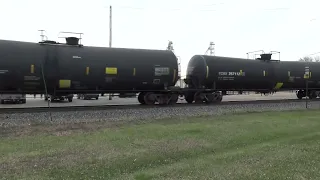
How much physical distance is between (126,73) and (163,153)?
39.5 feet

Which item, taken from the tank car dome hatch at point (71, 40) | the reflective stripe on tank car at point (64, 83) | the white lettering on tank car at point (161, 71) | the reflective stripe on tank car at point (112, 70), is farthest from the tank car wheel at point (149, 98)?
the tank car dome hatch at point (71, 40)

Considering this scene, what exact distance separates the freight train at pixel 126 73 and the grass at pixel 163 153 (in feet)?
22.9

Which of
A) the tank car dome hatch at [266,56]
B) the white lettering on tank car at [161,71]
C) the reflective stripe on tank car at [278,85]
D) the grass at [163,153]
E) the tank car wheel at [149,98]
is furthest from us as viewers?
the tank car dome hatch at [266,56]

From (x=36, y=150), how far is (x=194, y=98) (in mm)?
15509

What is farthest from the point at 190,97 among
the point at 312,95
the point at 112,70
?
the point at 312,95

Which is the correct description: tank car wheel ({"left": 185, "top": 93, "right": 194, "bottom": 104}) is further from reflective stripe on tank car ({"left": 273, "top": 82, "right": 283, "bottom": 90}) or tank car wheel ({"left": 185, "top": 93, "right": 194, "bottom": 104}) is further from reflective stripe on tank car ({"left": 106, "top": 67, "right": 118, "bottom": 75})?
reflective stripe on tank car ({"left": 273, "top": 82, "right": 283, "bottom": 90})

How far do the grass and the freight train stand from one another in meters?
6.97

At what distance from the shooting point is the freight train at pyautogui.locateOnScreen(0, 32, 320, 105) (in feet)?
53.9

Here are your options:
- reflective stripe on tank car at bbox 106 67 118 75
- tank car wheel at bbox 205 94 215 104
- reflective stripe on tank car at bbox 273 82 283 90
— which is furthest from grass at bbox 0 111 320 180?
reflective stripe on tank car at bbox 273 82 283 90

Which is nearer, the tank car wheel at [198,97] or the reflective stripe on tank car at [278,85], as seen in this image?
the tank car wheel at [198,97]

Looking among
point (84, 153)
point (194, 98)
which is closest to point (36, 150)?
point (84, 153)

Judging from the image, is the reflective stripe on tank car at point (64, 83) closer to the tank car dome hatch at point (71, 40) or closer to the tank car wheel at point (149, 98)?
→ the tank car dome hatch at point (71, 40)

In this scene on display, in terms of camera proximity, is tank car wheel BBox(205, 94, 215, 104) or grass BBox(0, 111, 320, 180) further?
tank car wheel BBox(205, 94, 215, 104)

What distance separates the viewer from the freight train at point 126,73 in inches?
647
